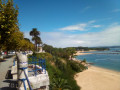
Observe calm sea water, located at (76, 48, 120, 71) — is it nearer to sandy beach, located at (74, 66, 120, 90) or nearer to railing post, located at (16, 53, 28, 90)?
sandy beach, located at (74, 66, 120, 90)

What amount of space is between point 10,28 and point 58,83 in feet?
30.7

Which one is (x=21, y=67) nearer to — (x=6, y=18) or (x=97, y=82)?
(x=6, y=18)

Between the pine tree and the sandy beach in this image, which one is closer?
the pine tree

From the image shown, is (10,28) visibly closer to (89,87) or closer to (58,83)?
(58,83)

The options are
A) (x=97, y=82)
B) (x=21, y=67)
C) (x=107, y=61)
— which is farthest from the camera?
(x=107, y=61)

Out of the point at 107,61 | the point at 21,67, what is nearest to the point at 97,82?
the point at 21,67

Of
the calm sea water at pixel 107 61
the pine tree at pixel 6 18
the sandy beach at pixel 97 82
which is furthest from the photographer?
the calm sea water at pixel 107 61

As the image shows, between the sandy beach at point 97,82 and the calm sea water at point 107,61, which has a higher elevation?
the sandy beach at point 97,82

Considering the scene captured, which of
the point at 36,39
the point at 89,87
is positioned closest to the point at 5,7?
the point at 89,87

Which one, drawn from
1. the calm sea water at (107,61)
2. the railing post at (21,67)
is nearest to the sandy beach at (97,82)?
the railing post at (21,67)

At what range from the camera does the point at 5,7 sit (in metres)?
6.85

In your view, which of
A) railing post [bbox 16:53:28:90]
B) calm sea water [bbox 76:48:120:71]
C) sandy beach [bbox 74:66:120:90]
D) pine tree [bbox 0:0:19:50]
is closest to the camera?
railing post [bbox 16:53:28:90]

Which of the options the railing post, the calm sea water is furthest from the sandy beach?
the calm sea water

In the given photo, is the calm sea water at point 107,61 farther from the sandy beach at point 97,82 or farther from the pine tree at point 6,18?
the pine tree at point 6,18
